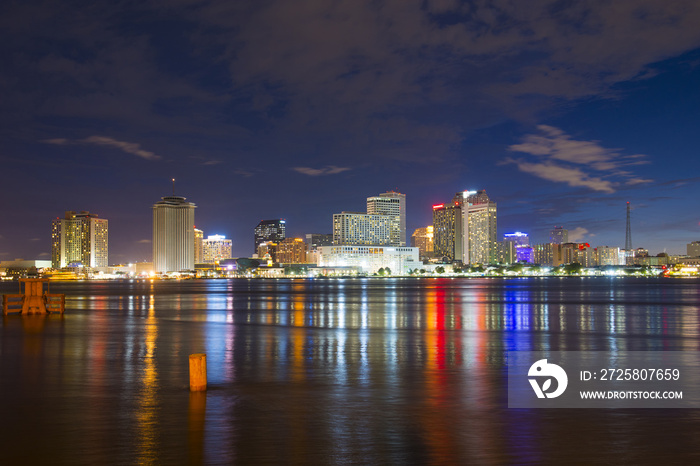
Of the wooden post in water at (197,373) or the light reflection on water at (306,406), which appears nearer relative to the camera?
the light reflection on water at (306,406)

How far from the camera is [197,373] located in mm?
17297

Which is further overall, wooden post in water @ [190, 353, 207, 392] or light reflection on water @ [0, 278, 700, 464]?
wooden post in water @ [190, 353, 207, 392]

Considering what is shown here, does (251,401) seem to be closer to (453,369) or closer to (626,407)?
(453,369)

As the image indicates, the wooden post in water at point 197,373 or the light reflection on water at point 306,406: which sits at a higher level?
the wooden post in water at point 197,373

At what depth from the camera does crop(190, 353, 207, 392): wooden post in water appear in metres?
17.1

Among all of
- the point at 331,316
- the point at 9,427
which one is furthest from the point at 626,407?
the point at 331,316

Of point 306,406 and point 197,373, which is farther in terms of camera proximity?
point 197,373

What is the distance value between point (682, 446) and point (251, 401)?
1001cm

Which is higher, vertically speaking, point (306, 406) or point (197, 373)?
point (197, 373)

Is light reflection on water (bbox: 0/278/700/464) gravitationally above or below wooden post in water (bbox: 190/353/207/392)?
below

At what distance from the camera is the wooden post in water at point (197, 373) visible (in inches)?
674

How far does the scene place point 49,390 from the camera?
17.6 m

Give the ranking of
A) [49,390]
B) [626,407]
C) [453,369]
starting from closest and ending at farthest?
1. [626,407]
2. [49,390]
3. [453,369]

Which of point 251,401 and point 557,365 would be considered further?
point 557,365
